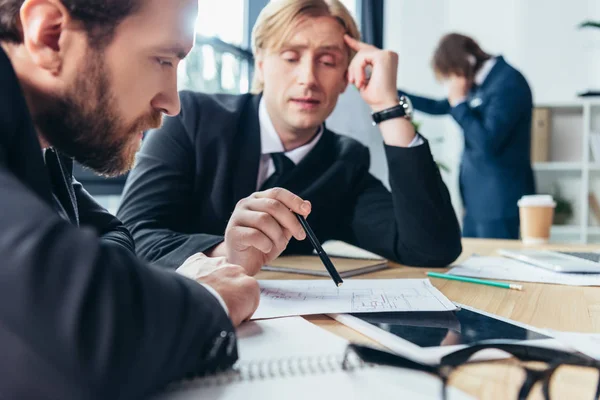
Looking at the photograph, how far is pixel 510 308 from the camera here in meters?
0.71

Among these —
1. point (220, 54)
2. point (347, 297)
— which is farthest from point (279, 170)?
point (220, 54)

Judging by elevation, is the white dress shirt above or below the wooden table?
above

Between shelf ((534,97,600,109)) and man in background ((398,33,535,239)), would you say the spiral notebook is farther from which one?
shelf ((534,97,600,109))

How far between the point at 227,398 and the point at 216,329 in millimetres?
67

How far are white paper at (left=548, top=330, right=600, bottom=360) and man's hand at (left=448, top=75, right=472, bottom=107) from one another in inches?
86.6

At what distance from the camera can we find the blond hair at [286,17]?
130 cm

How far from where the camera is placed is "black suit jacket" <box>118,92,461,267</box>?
1.11m

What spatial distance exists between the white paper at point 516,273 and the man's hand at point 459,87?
1688 mm

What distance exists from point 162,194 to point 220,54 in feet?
4.60

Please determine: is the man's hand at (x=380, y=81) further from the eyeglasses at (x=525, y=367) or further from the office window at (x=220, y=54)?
the office window at (x=220, y=54)

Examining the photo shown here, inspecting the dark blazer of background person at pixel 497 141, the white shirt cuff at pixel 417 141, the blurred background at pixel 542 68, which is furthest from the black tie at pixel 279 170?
the blurred background at pixel 542 68

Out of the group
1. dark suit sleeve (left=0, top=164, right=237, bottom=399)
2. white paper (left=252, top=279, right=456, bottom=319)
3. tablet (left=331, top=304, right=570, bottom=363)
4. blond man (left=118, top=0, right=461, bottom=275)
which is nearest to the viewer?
dark suit sleeve (left=0, top=164, right=237, bottom=399)

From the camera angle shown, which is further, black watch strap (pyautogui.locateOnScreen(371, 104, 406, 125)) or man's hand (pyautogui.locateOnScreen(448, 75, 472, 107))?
man's hand (pyautogui.locateOnScreen(448, 75, 472, 107))

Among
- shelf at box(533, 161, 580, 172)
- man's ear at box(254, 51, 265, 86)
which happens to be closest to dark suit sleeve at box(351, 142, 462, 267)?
man's ear at box(254, 51, 265, 86)
